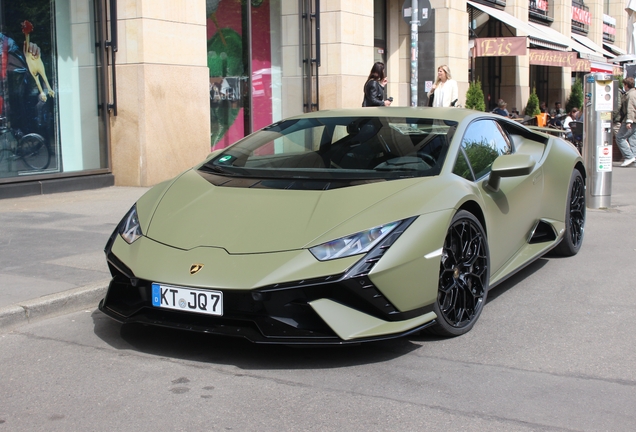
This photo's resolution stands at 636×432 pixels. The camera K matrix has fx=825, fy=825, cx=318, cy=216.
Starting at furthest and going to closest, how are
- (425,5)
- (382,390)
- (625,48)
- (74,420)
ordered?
(625,48) < (425,5) < (382,390) < (74,420)

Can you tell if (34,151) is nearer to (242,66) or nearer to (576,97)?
(242,66)

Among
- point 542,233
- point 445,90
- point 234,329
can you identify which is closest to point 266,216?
point 234,329

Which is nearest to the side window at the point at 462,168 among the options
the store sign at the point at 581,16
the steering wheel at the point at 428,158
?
the steering wheel at the point at 428,158

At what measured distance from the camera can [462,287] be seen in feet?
15.5

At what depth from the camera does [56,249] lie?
22.4ft

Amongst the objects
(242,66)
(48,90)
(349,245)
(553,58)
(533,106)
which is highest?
(553,58)

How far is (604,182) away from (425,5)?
194 inches

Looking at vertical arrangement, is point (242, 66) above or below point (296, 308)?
above

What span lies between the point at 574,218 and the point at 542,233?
1024 millimetres

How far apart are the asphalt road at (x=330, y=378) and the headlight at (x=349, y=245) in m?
0.58

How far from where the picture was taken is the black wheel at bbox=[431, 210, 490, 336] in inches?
180

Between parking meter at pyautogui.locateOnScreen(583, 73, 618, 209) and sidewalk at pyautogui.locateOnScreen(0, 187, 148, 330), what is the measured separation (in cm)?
568

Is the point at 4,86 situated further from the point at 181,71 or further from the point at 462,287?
the point at 462,287

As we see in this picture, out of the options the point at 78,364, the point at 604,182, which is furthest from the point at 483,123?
the point at 604,182
